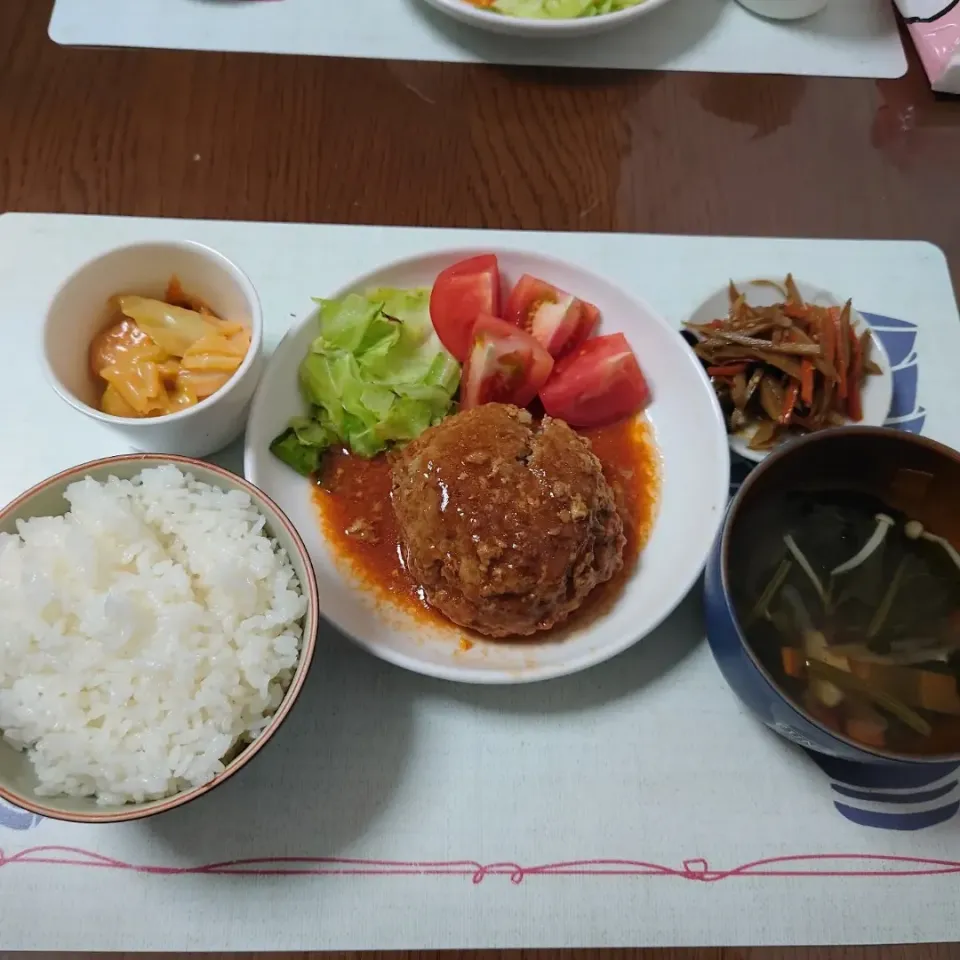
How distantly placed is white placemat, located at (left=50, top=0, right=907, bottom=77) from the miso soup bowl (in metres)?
1.66

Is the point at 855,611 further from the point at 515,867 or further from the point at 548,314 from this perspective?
the point at 548,314

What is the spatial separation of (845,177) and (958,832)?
6.36ft

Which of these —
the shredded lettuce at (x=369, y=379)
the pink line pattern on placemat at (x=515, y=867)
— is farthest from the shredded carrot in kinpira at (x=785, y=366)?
the pink line pattern on placemat at (x=515, y=867)

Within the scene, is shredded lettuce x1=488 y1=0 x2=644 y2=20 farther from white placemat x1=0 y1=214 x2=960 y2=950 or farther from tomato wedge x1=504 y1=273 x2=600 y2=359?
white placemat x1=0 y1=214 x2=960 y2=950

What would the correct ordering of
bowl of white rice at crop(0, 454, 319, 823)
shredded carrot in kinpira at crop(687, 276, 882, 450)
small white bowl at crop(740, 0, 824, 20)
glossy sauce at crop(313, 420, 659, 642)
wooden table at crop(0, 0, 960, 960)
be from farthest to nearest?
small white bowl at crop(740, 0, 824, 20) < wooden table at crop(0, 0, 960, 960) < shredded carrot in kinpira at crop(687, 276, 882, 450) < glossy sauce at crop(313, 420, 659, 642) < bowl of white rice at crop(0, 454, 319, 823)

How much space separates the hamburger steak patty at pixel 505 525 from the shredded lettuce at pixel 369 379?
20cm

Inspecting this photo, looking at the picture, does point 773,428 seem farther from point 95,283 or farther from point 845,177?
point 95,283

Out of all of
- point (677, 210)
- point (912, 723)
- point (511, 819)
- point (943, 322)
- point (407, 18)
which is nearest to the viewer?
point (912, 723)

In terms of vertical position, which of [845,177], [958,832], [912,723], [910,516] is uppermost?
[845,177]

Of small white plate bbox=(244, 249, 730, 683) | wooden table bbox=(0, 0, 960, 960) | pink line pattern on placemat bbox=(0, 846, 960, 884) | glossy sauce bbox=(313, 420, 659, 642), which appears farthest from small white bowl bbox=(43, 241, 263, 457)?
pink line pattern on placemat bbox=(0, 846, 960, 884)

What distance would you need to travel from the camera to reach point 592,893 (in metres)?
1.67

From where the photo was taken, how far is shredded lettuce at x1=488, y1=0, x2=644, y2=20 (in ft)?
8.42

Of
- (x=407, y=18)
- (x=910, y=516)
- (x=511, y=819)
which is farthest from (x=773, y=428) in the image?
(x=407, y=18)

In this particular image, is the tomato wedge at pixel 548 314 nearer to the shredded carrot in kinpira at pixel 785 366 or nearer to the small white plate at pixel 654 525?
the small white plate at pixel 654 525
